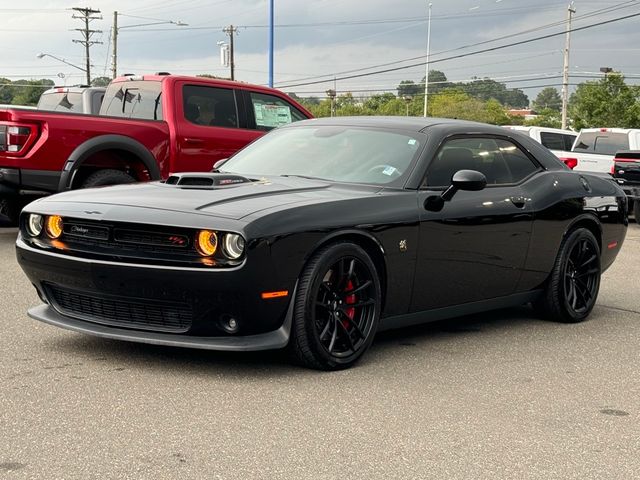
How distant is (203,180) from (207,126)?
543 cm

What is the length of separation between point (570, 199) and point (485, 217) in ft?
3.79

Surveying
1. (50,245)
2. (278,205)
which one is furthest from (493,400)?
(50,245)

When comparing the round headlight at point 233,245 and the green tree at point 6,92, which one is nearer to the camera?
the round headlight at point 233,245

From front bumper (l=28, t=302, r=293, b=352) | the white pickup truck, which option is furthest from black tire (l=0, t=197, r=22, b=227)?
the white pickup truck

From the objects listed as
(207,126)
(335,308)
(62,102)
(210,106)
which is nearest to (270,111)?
(210,106)

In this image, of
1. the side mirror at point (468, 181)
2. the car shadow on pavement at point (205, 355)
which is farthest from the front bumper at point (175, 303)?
the side mirror at point (468, 181)

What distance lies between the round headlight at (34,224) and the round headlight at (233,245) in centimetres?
124

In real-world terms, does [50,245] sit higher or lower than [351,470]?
higher

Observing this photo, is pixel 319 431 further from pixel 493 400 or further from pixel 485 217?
pixel 485 217

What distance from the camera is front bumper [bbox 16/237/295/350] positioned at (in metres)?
4.75

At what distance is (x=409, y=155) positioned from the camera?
5.98 metres

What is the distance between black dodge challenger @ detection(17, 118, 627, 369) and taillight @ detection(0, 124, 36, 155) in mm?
3609

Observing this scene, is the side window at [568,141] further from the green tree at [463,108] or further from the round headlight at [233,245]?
the green tree at [463,108]

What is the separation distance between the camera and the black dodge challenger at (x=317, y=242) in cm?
480
